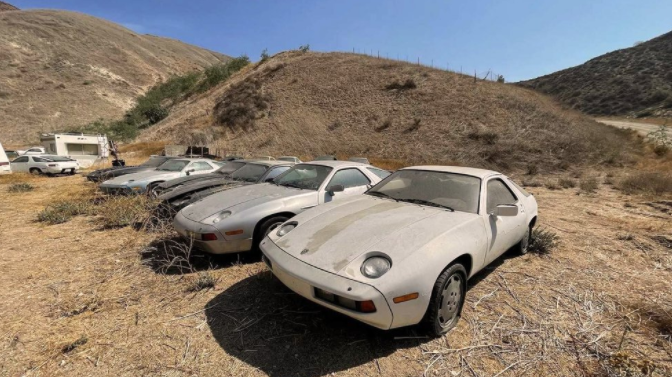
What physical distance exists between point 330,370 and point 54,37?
73.5 meters

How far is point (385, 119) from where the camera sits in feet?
77.5

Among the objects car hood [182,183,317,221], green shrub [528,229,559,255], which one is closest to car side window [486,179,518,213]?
green shrub [528,229,559,255]

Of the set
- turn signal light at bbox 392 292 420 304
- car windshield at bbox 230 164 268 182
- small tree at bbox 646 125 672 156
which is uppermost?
small tree at bbox 646 125 672 156

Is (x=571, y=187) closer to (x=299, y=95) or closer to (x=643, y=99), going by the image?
(x=299, y=95)

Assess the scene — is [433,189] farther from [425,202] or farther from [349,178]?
[349,178]

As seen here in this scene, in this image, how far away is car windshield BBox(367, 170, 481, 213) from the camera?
3188 millimetres

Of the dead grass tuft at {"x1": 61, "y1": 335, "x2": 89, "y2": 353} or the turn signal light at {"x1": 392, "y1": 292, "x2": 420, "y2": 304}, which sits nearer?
the turn signal light at {"x1": 392, "y1": 292, "x2": 420, "y2": 304}

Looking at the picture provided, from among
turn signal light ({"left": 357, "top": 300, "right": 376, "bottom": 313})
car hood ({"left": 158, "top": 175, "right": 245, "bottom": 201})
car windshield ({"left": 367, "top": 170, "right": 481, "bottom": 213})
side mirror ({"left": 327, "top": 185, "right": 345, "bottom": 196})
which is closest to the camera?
turn signal light ({"left": 357, "top": 300, "right": 376, "bottom": 313})

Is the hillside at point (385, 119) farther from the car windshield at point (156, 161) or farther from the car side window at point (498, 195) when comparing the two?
the car side window at point (498, 195)

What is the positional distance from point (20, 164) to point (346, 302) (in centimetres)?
1999

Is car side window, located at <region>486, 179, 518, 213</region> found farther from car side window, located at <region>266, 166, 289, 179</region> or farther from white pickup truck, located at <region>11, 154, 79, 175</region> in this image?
white pickup truck, located at <region>11, 154, 79, 175</region>

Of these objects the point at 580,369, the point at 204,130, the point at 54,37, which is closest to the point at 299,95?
the point at 204,130

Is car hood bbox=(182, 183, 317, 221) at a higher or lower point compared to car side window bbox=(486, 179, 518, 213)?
lower

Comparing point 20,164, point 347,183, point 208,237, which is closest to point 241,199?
point 208,237
